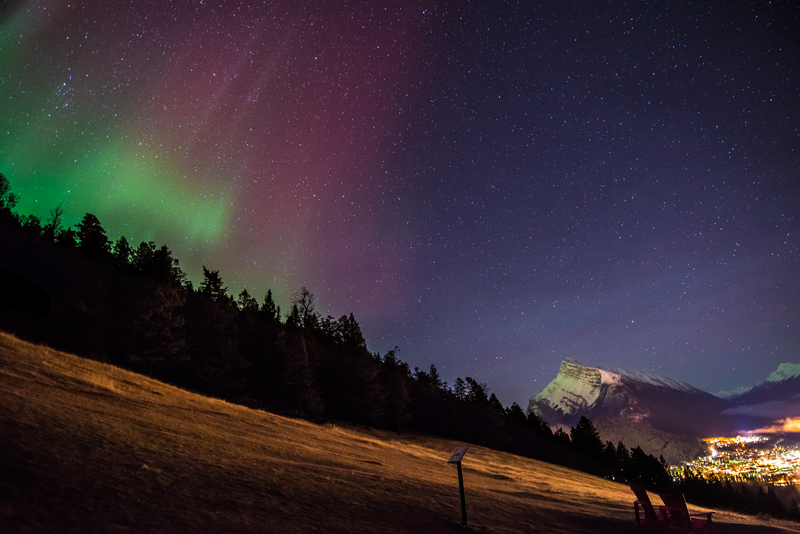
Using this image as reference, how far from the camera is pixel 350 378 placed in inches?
2200

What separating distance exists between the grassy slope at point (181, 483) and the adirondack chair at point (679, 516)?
5.95 ft

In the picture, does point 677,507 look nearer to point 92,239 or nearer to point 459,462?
point 459,462

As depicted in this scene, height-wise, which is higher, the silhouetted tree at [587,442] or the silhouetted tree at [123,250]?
the silhouetted tree at [123,250]

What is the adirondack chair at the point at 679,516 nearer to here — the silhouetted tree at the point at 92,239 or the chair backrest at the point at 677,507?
the chair backrest at the point at 677,507

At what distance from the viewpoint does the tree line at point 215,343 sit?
3891 cm

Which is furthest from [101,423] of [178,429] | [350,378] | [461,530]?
[350,378]

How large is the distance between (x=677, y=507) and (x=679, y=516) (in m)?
0.20

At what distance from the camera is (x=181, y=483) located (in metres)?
8.66

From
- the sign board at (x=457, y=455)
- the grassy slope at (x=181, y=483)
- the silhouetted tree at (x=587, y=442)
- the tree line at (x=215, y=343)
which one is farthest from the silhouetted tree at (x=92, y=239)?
the silhouetted tree at (x=587, y=442)

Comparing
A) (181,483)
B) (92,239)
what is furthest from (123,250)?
(181,483)

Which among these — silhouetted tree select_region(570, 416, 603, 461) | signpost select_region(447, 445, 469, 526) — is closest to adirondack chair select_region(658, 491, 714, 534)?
signpost select_region(447, 445, 469, 526)

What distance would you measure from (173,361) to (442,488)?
36.5 m

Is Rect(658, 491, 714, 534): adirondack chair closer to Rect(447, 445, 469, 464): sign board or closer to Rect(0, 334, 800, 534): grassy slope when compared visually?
Rect(0, 334, 800, 534): grassy slope

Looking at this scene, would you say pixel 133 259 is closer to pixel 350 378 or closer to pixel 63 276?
pixel 63 276
